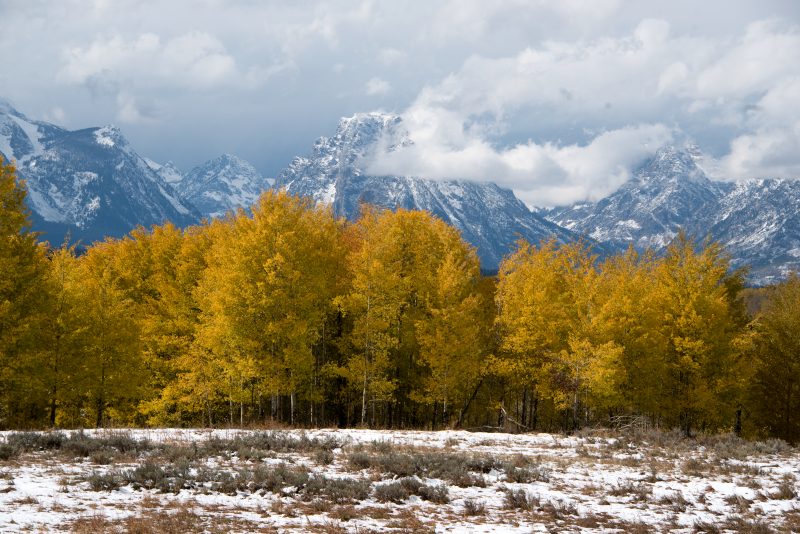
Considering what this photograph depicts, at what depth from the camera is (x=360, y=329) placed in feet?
94.1

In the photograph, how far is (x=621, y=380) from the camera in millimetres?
29594

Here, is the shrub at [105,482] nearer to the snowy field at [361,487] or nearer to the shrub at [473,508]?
the snowy field at [361,487]

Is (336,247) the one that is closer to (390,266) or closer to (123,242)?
(390,266)

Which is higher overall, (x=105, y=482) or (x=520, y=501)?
(x=105, y=482)

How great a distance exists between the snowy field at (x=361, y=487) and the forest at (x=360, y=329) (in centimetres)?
936

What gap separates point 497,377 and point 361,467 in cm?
2329

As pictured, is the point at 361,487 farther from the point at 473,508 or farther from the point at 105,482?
the point at 105,482

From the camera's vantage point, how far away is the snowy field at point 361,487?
9.66 meters

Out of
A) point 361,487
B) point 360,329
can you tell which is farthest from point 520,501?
point 360,329

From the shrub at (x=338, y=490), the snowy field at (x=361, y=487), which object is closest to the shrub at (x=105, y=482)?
the snowy field at (x=361, y=487)

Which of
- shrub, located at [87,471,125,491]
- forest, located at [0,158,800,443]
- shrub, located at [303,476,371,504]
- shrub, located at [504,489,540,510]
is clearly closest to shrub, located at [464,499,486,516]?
shrub, located at [504,489,540,510]

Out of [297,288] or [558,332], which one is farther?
[558,332]

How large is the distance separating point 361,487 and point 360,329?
56.5 feet

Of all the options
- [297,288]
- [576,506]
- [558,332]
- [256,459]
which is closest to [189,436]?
[256,459]
